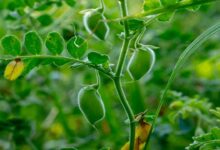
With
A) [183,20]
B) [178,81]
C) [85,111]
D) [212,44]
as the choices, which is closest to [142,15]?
[85,111]

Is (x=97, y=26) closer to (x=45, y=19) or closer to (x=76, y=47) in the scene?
(x=76, y=47)

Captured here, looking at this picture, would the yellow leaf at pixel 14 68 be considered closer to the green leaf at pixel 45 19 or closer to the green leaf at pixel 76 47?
the green leaf at pixel 76 47

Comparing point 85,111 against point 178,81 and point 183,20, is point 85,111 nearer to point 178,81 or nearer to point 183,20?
point 178,81

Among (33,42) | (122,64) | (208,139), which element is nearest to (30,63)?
(33,42)

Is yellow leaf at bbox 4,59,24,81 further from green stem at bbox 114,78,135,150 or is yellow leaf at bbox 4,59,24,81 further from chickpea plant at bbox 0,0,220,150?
green stem at bbox 114,78,135,150

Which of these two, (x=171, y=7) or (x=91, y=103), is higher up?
(x=171, y=7)

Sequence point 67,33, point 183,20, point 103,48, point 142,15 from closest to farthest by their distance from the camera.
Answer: point 142,15 < point 67,33 < point 103,48 < point 183,20
